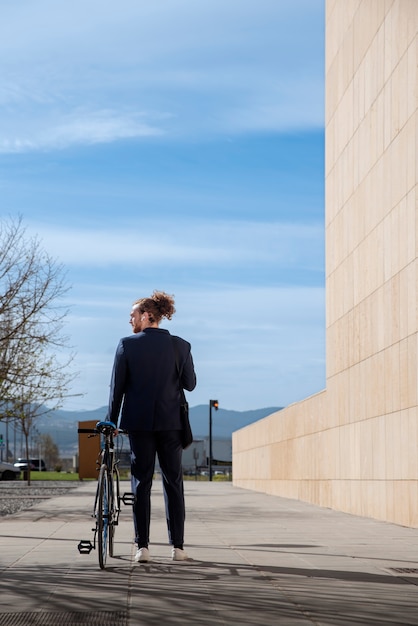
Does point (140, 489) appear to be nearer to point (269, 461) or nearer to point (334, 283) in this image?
point (334, 283)

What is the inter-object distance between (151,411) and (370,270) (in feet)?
32.0

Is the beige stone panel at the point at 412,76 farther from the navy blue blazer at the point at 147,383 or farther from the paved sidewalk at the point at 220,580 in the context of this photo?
the navy blue blazer at the point at 147,383

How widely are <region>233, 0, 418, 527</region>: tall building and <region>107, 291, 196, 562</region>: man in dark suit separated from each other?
624cm

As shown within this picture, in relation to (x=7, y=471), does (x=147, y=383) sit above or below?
above

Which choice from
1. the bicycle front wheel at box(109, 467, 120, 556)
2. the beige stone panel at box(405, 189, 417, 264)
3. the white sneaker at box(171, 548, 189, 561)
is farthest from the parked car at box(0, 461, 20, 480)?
the white sneaker at box(171, 548, 189, 561)

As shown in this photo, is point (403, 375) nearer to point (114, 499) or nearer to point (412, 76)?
point (412, 76)

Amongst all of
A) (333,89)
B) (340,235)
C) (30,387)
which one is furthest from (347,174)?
(30,387)

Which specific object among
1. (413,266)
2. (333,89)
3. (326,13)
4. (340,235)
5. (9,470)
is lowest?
(9,470)

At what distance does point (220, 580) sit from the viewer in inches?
298

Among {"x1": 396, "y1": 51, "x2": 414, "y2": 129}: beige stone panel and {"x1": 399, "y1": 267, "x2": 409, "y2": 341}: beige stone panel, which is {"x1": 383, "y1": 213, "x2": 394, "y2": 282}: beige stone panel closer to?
{"x1": 399, "y1": 267, "x2": 409, "y2": 341}: beige stone panel

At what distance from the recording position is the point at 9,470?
58.1 metres

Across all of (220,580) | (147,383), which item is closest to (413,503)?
(147,383)

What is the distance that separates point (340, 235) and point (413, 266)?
6.16m

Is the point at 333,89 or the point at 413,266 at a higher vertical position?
the point at 333,89
